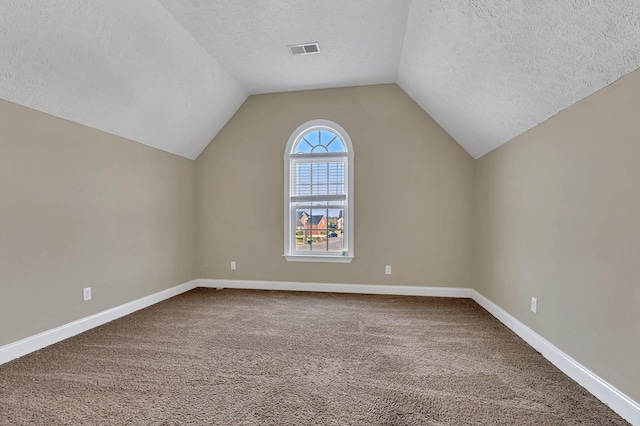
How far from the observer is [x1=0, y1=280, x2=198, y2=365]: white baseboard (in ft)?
7.77

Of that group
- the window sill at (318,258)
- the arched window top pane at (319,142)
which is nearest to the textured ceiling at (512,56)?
the arched window top pane at (319,142)

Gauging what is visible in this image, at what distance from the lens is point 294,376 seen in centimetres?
213

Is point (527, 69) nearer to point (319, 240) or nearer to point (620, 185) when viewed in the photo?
point (620, 185)

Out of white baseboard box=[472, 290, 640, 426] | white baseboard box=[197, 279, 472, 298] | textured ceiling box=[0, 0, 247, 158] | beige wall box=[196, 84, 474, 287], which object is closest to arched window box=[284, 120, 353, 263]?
beige wall box=[196, 84, 474, 287]

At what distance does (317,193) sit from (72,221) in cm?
285

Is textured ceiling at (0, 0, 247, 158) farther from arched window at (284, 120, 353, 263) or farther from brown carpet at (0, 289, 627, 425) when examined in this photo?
brown carpet at (0, 289, 627, 425)

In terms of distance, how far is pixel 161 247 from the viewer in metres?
4.08

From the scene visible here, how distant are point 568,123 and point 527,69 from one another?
1.58 feet

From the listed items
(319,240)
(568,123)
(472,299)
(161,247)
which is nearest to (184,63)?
(161,247)

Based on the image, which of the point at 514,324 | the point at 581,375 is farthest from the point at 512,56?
the point at 514,324

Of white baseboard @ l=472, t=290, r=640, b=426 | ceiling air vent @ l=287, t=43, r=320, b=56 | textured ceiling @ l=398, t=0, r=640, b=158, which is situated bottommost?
white baseboard @ l=472, t=290, r=640, b=426

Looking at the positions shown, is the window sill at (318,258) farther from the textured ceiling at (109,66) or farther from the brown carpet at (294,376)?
the textured ceiling at (109,66)

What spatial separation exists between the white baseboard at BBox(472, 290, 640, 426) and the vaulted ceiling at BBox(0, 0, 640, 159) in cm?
177

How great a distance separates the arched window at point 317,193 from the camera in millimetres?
4496
